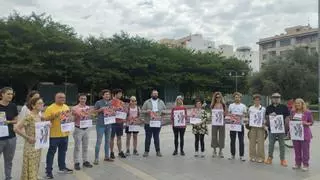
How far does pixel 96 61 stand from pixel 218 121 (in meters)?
40.5

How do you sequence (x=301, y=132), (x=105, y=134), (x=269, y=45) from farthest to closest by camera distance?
(x=269, y=45), (x=105, y=134), (x=301, y=132)

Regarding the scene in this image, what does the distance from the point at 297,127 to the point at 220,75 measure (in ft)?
174

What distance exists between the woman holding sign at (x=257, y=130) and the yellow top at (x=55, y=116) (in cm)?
499

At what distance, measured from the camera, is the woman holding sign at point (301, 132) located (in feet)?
33.3

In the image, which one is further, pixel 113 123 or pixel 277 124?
pixel 113 123

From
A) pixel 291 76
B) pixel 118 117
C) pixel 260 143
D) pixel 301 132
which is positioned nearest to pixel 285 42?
pixel 291 76

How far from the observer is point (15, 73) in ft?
141

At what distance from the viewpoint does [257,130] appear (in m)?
11.5

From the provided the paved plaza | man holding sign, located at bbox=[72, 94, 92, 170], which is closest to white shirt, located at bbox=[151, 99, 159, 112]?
the paved plaza

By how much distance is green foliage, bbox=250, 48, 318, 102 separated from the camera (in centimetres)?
4897

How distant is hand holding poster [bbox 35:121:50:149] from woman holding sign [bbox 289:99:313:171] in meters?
5.72

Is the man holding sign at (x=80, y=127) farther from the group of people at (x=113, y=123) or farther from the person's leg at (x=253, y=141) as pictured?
the person's leg at (x=253, y=141)

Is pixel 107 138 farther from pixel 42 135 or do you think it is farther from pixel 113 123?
pixel 42 135

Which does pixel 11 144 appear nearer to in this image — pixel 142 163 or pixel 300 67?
pixel 142 163
